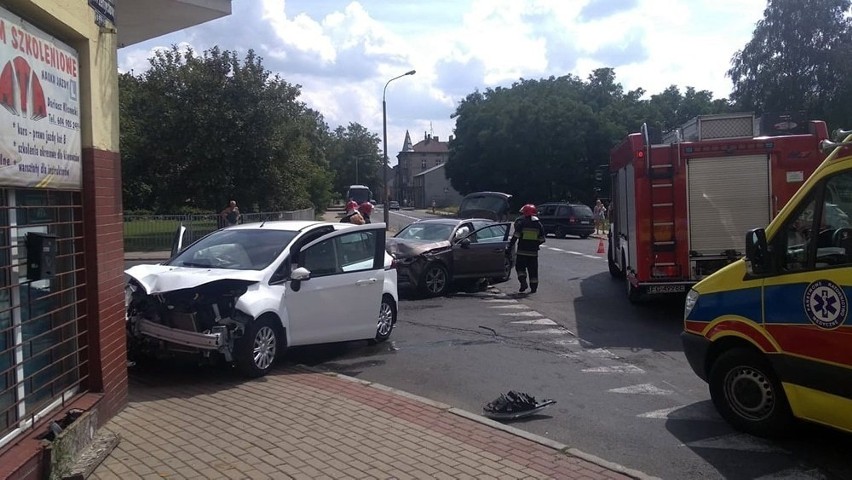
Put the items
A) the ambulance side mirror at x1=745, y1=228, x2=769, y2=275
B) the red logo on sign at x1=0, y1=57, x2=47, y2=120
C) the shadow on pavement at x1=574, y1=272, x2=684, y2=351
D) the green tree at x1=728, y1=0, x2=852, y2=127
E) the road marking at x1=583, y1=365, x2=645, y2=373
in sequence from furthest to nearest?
1. the green tree at x1=728, y1=0, x2=852, y2=127
2. the shadow on pavement at x1=574, y1=272, x2=684, y2=351
3. the road marking at x1=583, y1=365, x2=645, y2=373
4. the ambulance side mirror at x1=745, y1=228, x2=769, y2=275
5. the red logo on sign at x1=0, y1=57, x2=47, y2=120

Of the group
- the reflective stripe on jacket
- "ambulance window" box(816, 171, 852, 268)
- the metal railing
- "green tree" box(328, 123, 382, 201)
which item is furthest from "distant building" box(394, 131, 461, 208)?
"ambulance window" box(816, 171, 852, 268)

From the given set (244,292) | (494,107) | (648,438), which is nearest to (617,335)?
(648,438)

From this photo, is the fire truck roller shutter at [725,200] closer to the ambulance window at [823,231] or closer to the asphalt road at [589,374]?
the asphalt road at [589,374]

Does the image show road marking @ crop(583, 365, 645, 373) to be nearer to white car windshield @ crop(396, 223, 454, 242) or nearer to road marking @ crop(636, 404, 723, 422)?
road marking @ crop(636, 404, 723, 422)

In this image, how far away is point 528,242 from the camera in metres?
15.1

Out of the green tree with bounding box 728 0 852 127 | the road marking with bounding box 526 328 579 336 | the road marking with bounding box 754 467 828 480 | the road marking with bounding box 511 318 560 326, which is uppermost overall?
the green tree with bounding box 728 0 852 127

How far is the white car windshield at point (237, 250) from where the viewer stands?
8.62 m

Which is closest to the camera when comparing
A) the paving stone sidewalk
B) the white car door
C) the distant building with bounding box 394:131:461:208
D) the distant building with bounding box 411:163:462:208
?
the paving stone sidewalk

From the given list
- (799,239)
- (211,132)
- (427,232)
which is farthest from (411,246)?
(211,132)

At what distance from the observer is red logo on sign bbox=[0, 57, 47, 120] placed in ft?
15.3

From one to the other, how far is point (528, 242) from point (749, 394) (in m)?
8.86

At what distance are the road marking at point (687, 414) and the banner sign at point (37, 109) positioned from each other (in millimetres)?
5152

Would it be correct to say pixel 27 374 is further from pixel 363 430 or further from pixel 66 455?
pixel 363 430

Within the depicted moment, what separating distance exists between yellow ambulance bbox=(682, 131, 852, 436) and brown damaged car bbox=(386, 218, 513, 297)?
8.09 metres
